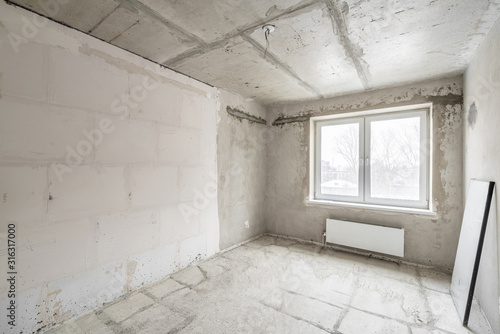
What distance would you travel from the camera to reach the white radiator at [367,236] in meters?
2.95

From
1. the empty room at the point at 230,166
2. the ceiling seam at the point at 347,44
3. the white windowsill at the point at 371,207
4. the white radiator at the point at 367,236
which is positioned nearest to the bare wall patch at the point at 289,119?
the empty room at the point at 230,166

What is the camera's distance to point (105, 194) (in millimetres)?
2016

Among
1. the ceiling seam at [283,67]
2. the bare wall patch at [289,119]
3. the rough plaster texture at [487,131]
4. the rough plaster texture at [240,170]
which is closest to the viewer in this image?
the rough plaster texture at [487,131]

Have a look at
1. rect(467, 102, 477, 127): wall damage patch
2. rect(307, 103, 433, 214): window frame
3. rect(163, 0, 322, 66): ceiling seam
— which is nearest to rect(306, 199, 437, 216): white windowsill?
rect(307, 103, 433, 214): window frame

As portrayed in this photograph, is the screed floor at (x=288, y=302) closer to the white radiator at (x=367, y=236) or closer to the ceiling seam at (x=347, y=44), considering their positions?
the white radiator at (x=367, y=236)

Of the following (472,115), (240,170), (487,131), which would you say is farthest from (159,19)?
(472,115)

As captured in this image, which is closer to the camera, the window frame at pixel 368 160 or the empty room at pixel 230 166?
the empty room at pixel 230 166

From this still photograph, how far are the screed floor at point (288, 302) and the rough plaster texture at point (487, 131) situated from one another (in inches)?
11.4

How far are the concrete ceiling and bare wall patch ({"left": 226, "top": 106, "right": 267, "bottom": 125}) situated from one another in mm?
675

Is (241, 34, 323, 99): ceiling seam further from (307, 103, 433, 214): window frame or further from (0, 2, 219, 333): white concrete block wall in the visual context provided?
(0, 2, 219, 333): white concrete block wall

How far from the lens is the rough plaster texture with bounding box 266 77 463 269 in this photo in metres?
2.74

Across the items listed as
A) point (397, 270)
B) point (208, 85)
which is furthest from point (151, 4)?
point (397, 270)

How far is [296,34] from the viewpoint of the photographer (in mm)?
1872

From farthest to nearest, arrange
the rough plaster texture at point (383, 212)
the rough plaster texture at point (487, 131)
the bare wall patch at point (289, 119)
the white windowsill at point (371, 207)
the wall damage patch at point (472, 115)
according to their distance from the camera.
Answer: the bare wall patch at point (289, 119) < the white windowsill at point (371, 207) < the rough plaster texture at point (383, 212) < the wall damage patch at point (472, 115) < the rough plaster texture at point (487, 131)
